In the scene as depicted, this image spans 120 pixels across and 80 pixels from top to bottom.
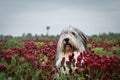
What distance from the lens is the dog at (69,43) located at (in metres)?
7.33

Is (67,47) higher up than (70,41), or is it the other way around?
(70,41)

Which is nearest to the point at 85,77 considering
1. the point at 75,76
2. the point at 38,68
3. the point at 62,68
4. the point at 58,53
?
the point at 75,76

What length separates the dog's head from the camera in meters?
7.33

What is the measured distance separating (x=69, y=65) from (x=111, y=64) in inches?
35.2

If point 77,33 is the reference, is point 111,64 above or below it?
below

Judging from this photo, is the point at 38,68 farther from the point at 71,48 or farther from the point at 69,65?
the point at 69,65

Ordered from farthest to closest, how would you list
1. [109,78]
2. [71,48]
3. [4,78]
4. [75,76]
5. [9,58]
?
[9,58] → [71,48] → [4,78] → [75,76] → [109,78]

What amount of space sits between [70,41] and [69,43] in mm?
58

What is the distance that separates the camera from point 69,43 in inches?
288

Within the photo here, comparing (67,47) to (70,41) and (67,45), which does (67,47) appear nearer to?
(67,45)

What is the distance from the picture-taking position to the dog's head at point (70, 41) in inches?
289

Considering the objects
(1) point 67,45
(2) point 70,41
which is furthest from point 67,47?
(2) point 70,41

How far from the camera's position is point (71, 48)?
24.2ft

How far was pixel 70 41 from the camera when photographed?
23.9 ft
